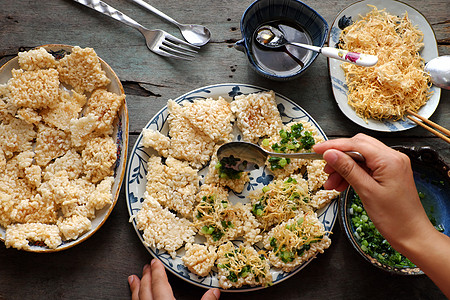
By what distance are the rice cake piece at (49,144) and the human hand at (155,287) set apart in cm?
100

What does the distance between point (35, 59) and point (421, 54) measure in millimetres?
2741

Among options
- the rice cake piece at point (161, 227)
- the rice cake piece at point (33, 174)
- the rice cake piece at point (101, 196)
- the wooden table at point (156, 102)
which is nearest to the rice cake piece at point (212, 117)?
the wooden table at point (156, 102)

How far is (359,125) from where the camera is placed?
261 cm

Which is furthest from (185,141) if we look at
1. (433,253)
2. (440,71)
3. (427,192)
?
(440,71)

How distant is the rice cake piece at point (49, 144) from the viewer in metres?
2.48

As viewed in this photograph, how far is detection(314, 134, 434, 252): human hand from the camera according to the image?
1891mm

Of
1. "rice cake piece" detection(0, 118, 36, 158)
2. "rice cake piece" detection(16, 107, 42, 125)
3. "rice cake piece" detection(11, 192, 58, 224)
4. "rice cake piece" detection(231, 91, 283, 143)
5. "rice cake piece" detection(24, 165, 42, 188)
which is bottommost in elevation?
"rice cake piece" detection(11, 192, 58, 224)

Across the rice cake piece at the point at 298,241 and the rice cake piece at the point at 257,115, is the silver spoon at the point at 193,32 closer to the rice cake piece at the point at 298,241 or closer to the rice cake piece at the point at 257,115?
the rice cake piece at the point at 257,115

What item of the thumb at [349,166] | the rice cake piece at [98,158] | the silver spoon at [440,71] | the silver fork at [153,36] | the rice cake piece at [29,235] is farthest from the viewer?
the silver fork at [153,36]

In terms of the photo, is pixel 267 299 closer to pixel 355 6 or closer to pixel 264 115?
pixel 264 115

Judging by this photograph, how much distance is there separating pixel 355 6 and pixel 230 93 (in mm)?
1100

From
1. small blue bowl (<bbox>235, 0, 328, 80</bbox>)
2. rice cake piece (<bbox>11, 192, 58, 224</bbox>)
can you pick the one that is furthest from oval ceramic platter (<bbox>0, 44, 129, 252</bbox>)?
small blue bowl (<bbox>235, 0, 328, 80</bbox>)

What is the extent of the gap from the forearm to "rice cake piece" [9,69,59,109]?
2.39 meters

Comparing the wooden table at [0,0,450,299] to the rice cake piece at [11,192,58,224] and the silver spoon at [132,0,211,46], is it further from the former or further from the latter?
the rice cake piece at [11,192,58,224]
